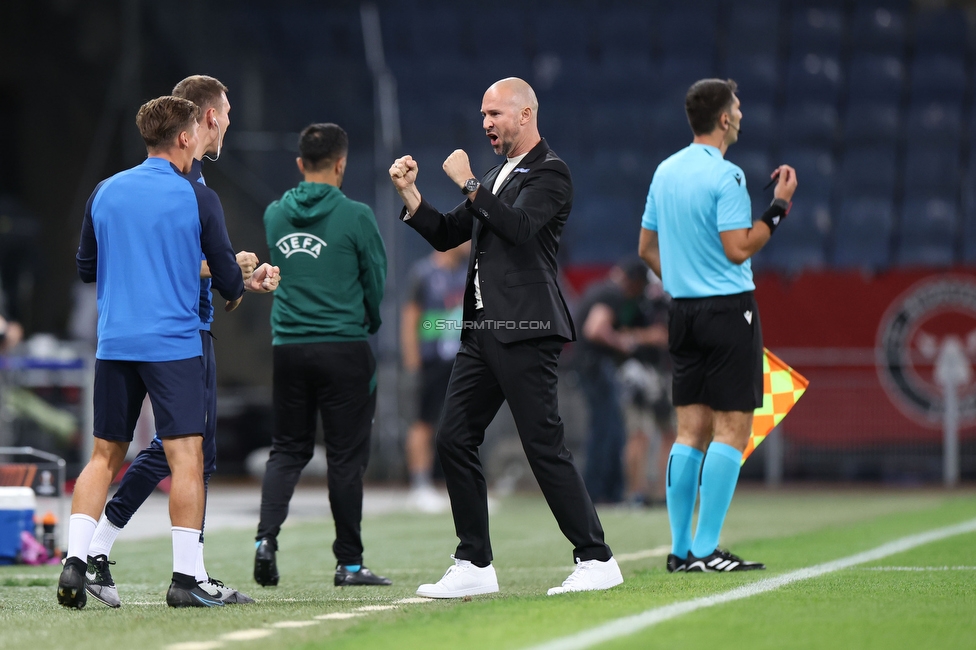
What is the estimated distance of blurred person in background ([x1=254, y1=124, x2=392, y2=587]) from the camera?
5.97 meters

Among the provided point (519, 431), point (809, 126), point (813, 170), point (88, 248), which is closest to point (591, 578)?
point (519, 431)

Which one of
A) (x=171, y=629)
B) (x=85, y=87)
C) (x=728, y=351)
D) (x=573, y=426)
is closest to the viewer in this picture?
(x=171, y=629)

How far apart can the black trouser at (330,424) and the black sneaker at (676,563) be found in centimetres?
137

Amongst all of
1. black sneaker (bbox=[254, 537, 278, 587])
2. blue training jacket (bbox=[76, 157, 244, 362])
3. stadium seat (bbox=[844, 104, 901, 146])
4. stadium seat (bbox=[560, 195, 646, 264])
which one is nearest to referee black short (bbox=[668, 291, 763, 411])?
black sneaker (bbox=[254, 537, 278, 587])

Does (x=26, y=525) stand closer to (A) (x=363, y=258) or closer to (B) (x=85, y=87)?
(A) (x=363, y=258)

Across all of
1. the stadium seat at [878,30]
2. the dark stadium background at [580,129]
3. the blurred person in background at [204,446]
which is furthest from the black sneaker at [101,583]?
the stadium seat at [878,30]

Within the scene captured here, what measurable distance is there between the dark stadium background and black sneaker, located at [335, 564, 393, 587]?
24.8ft

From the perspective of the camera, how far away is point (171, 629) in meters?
4.20

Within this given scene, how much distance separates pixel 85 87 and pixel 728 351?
1194cm

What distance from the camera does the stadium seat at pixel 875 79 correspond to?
1642 cm

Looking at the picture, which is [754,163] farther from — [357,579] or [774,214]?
[357,579]

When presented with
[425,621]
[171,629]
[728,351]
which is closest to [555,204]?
[728,351]

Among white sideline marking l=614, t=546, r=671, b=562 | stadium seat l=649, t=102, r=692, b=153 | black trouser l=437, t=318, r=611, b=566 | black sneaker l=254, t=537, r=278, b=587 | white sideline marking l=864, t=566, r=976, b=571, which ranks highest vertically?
stadium seat l=649, t=102, r=692, b=153

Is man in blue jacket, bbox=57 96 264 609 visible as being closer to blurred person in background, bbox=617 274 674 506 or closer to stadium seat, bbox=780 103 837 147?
blurred person in background, bbox=617 274 674 506
